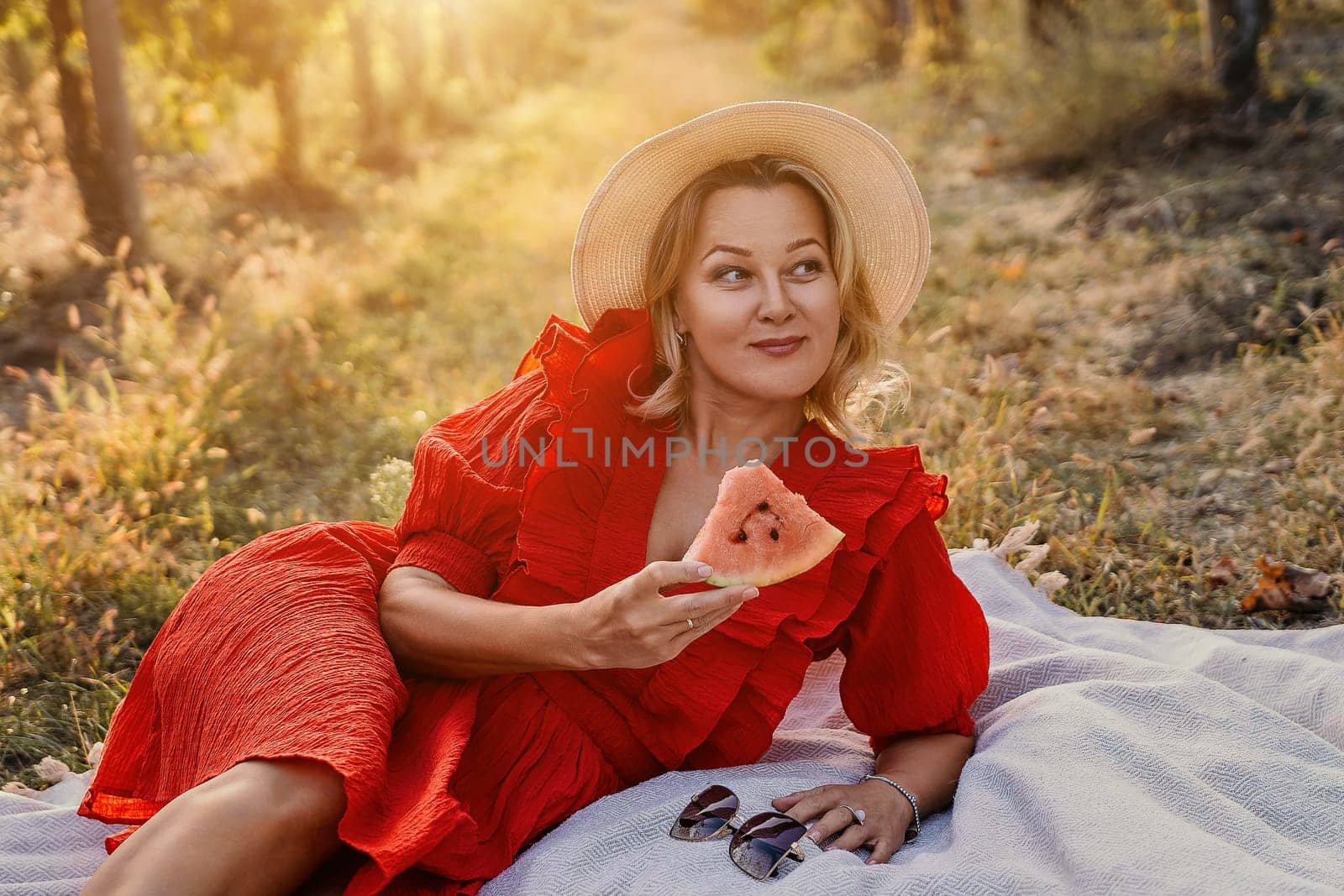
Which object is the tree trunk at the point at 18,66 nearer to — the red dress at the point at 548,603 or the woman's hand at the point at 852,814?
the red dress at the point at 548,603

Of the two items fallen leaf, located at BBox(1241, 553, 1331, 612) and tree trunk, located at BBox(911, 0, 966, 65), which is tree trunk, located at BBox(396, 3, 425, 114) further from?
fallen leaf, located at BBox(1241, 553, 1331, 612)

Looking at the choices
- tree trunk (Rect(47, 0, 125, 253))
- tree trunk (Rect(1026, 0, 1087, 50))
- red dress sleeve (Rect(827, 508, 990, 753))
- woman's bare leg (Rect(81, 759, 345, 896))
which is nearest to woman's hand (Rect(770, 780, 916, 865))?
red dress sleeve (Rect(827, 508, 990, 753))

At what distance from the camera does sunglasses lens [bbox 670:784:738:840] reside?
2.30 metres

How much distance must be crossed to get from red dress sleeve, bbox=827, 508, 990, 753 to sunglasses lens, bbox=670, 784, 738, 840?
46 centimetres

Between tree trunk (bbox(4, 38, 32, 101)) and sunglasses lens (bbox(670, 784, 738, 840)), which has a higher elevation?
tree trunk (bbox(4, 38, 32, 101))

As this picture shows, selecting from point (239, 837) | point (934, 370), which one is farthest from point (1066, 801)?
point (934, 370)

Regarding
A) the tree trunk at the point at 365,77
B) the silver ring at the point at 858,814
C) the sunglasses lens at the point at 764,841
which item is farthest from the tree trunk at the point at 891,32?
Result: the sunglasses lens at the point at 764,841

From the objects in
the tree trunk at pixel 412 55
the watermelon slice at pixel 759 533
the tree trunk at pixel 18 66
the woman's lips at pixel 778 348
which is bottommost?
the watermelon slice at pixel 759 533

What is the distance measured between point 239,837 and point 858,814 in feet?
4.13

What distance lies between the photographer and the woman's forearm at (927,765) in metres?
2.54

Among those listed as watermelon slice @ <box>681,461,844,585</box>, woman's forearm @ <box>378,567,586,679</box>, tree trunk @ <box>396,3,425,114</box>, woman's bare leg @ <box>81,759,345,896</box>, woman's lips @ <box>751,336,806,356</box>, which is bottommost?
woman's bare leg @ <box>81,759,345,896</box>

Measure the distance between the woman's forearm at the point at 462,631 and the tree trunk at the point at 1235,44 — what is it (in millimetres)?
7513

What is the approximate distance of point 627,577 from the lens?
2.25 meters

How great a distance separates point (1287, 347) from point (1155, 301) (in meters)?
0.91
